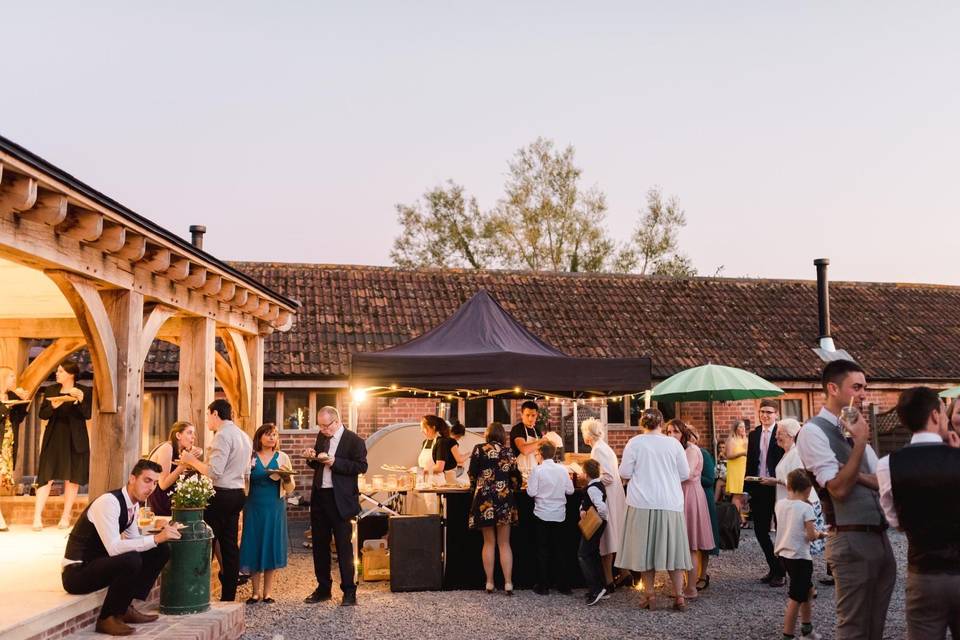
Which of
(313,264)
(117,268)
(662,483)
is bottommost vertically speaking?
(662,483)

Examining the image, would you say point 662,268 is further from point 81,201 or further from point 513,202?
point 81,201

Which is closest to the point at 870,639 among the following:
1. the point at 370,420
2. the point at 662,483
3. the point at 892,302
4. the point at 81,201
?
the point at 662,483

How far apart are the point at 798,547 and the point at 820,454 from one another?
2.31 meters

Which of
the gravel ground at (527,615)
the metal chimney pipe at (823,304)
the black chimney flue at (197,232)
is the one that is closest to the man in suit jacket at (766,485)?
the gravel ground at (527,615)

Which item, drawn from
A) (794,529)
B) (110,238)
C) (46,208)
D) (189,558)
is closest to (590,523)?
→ (794,529)

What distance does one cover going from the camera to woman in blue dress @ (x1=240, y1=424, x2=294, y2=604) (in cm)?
834

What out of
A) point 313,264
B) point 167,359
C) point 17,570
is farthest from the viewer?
point 313,264

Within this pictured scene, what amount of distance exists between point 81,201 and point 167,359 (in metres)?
10.2

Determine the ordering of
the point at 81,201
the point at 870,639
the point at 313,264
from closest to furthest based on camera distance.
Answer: the point at 870,639 → the point at 81,201 → the point at 313,264

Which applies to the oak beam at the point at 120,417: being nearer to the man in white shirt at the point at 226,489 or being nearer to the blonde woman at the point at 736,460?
the man in white shirt at the point at 226,489

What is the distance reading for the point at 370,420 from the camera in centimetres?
1633

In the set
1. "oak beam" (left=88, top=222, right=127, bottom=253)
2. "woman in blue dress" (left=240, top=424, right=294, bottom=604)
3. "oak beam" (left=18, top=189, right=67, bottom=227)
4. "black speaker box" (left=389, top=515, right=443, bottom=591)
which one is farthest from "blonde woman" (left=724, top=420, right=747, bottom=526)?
"oak beam" (left=18, top=189, right=67, bottom=227)

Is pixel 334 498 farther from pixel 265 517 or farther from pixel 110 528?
pixel 110 528

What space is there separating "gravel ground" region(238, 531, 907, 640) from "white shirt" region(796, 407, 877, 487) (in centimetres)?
288
